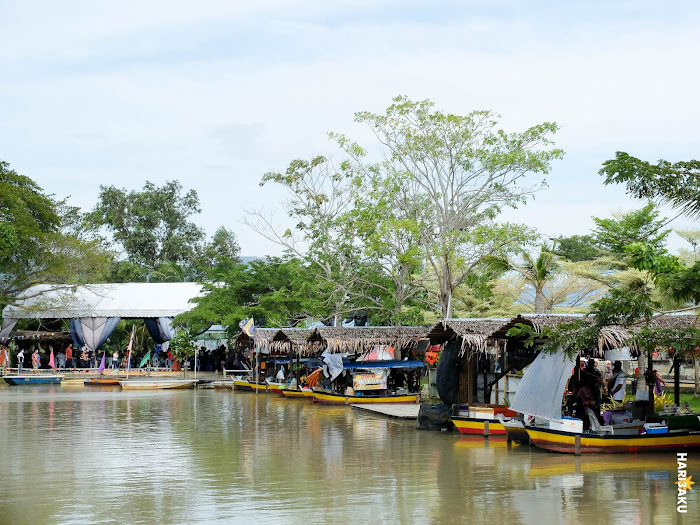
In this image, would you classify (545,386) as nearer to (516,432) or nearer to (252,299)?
(516,432)

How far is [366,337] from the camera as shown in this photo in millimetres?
25984

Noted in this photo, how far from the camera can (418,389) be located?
1072 inches

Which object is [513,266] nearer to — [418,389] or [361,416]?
[418,389]

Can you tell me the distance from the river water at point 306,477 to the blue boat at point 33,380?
16014 millimetres

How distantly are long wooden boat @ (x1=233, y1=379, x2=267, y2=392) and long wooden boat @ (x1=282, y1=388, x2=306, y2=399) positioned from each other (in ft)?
6.56

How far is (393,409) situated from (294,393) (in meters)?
7.35

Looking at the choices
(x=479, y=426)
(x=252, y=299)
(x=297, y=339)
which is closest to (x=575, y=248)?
(x=252, y=299)

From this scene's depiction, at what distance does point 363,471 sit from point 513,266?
1456 cm

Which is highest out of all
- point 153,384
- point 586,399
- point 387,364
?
point 387,364

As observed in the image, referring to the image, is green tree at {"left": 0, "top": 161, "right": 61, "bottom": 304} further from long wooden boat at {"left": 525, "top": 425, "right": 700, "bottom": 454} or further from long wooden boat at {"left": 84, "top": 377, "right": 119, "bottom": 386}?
long wooden boat at {"left": 525, "top": 425, "right": 700, "bottom": 454}

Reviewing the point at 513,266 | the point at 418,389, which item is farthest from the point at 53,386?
the point at 513,266

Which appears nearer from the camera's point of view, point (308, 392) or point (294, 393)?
point (308, 392)

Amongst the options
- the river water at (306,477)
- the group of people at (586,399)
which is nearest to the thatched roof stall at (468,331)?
the river water at (306,477)

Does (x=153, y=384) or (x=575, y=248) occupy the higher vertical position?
(x=575, y=248)
